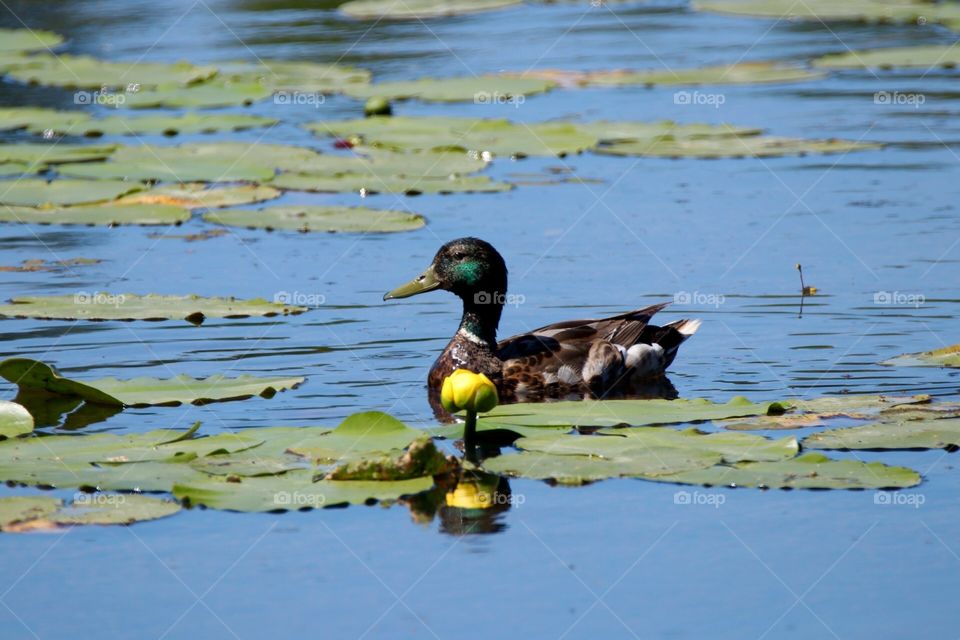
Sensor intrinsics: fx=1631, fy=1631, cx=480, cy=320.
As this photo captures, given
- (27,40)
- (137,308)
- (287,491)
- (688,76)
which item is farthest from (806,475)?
(27,40)

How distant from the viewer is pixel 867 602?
5.77 metres

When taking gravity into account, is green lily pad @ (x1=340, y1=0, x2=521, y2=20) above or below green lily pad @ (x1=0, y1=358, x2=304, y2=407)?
above

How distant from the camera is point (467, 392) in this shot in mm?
7004

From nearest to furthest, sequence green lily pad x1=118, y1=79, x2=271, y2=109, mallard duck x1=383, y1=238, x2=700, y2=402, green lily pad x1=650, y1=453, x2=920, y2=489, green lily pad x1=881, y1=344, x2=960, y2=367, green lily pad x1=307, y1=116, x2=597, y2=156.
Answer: green lily pad x1=650, y1=453, x2=920, y2=489
green lily pad x1=881, y1=344, x2=960, y2=367
mallard duck x1=383, y1=238, x2=700, y2=402
green lily pad x1=307, y1=116, x2=597, y2=156
green lily pad x1=118, y1=79, x2=271, y2=109

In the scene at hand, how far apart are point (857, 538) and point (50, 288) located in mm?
6710

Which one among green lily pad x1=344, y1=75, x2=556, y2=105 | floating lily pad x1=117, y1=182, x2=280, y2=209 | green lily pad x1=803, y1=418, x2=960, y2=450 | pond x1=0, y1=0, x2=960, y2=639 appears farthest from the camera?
green lily pad x1=344, y1=75, x2=556, y2=105

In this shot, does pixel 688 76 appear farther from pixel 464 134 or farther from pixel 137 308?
pixel 137 308

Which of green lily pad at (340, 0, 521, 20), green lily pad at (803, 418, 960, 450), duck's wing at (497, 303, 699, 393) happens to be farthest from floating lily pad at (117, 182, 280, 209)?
green lily pad at (340, 0, 521, 20)

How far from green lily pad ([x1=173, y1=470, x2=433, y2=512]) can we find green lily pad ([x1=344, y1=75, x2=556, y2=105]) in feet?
33.7

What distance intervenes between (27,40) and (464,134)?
8839 mm

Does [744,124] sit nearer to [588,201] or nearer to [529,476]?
[588,201]

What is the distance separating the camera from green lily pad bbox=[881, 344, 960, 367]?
888cm

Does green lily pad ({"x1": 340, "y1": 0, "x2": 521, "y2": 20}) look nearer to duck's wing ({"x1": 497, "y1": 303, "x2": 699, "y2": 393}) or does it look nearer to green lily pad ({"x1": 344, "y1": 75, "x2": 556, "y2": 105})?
green lily pad ({"x1": 344, "y1": 75, "x2": 556, "y2": 105})

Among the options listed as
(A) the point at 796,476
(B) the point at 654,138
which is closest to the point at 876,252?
(B) the point at 654,138
